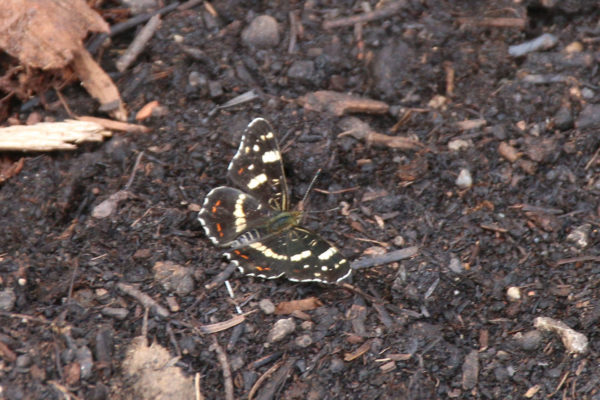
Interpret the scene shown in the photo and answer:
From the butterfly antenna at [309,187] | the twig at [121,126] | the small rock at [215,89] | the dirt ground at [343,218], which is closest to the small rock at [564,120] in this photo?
the dirt ground at [343,218]

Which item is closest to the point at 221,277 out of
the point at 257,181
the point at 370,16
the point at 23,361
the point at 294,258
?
the point at 294,258

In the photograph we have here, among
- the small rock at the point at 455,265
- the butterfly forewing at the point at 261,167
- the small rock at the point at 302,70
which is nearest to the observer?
the small rock at the point at 455,265

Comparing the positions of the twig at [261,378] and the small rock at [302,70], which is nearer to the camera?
the twig at [261,378]

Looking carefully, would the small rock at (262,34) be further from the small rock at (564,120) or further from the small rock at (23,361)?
the small rock at (23,361)

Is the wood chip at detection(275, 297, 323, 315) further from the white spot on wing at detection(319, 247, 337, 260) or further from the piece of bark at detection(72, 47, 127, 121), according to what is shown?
the piece of bark at detection(72, 47, 127, 121)

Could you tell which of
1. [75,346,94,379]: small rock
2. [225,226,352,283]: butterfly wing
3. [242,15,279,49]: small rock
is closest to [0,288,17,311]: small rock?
A: [75,346,94,379]: small rock

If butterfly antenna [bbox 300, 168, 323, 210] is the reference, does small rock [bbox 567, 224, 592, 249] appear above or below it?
below

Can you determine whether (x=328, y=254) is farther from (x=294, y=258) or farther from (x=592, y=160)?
(x=592, y=160)
